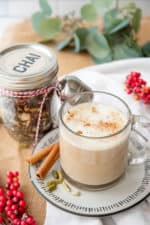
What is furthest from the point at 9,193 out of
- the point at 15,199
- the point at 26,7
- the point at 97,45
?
the point at 26,7

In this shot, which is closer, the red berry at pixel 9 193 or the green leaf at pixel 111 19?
the red berry at pixel 9 193

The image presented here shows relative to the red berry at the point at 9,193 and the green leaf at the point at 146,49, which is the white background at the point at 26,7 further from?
the red berry at the point at 9,193

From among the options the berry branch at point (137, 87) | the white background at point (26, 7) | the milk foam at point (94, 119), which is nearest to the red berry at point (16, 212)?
the milk foam at point (94, 119)

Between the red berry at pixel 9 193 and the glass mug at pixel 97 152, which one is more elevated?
the glass mug at pixel 97 152

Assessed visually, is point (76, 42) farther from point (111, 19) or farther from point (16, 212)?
point (16, 212)

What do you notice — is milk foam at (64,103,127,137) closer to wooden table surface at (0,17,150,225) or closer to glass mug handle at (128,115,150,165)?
glass mug handle at (128,115,150,165)

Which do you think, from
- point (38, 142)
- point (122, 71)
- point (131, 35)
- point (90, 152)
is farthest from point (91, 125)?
point (131, 35)

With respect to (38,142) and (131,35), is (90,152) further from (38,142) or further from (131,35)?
(131,35)

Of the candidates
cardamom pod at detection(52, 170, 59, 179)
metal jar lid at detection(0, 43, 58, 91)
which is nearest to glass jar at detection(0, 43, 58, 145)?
metal jar lid at detection(0, 43, 58, 91)
